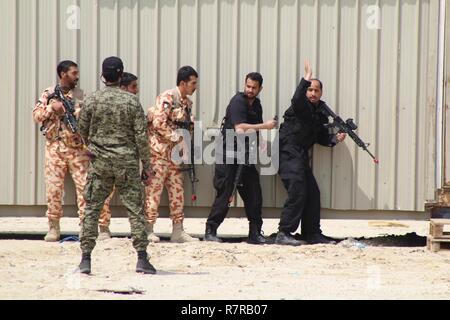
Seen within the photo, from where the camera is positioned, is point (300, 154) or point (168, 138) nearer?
point (168, 138)

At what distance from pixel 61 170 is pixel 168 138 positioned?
1.11 meters

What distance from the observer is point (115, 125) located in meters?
9.54

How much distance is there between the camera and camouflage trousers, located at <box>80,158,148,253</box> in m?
9.55

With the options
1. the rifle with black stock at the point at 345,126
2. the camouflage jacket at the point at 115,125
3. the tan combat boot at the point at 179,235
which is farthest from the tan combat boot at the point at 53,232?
the rifle with black stock at the point at 345,126

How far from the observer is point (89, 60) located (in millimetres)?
11930

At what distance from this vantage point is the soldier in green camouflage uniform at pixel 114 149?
375 inches

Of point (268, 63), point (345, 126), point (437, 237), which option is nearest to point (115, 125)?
point (268, 63)

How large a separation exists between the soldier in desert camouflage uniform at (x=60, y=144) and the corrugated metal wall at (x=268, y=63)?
13.3 inches

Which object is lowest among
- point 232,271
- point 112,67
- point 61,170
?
point 232,271

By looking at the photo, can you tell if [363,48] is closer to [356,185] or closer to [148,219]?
[356,185]

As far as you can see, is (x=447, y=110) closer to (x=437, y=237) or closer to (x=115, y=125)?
(x=437, y=237)

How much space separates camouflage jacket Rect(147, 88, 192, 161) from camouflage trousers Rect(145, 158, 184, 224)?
4.2 inches
